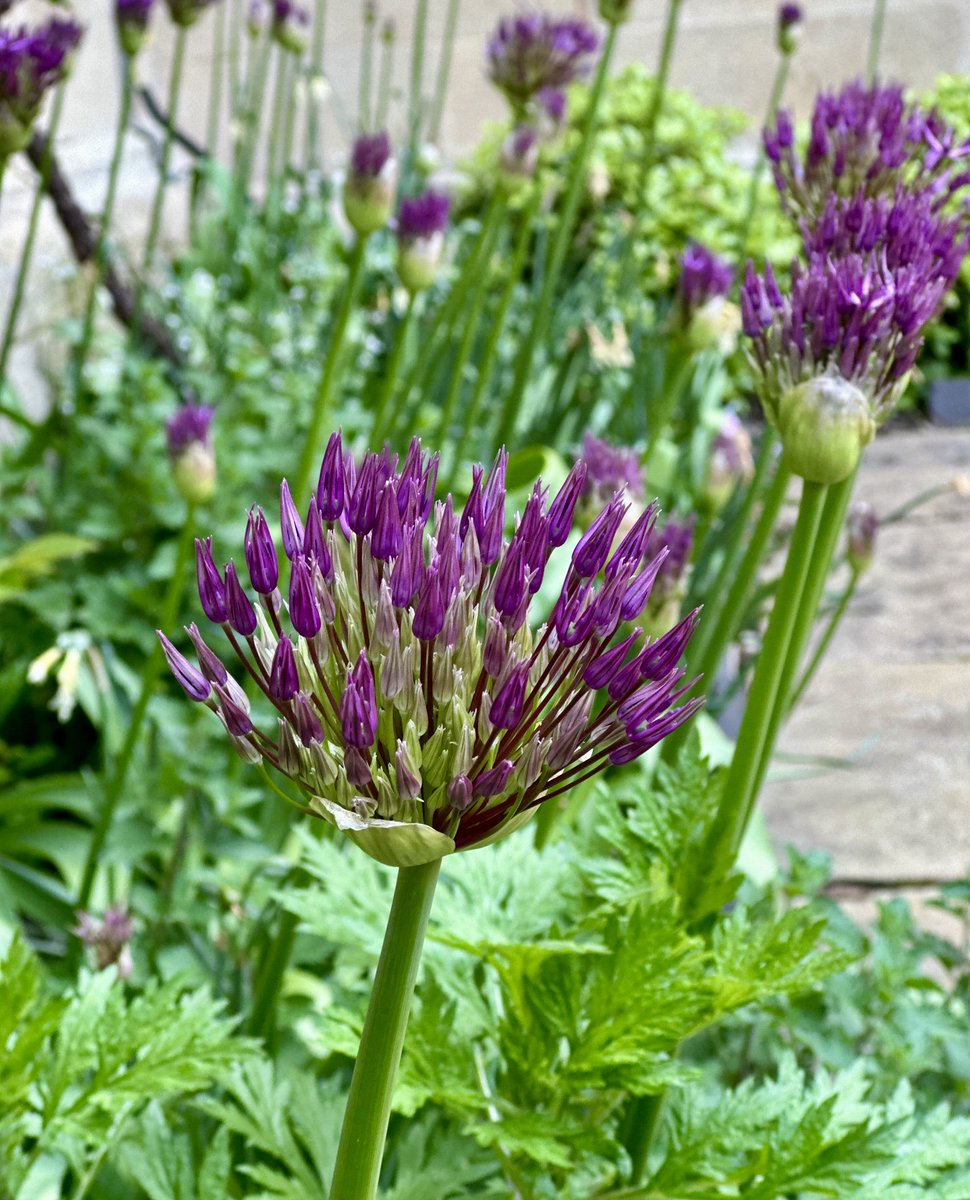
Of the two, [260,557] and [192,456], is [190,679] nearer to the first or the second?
[260,557]

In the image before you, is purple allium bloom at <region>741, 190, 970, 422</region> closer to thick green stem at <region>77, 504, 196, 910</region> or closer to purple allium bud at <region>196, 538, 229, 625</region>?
purple allium bud at <region>196, 538, 229, 625</region>

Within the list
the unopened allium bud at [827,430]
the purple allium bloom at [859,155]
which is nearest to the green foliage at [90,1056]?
the unopened allium bud at [827,430]

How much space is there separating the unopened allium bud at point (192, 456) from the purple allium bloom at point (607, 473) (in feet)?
1.25

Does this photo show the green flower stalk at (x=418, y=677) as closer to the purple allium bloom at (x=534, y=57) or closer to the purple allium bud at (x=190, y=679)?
the purple allium bud at (x=190, y=679)

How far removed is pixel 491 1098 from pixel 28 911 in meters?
0.95

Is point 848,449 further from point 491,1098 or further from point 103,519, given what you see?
point 103,519

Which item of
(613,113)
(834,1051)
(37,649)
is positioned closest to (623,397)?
(37,649)

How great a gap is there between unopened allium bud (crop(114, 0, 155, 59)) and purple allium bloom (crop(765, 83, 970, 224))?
45.8 inches

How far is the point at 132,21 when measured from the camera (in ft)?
5.87

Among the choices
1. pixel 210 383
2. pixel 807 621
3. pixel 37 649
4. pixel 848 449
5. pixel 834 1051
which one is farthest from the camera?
pixel 210 383

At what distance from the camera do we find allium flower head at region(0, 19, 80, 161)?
125 centimetres

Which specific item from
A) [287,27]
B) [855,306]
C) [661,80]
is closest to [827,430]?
[855,306]

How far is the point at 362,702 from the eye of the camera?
1.43 feet

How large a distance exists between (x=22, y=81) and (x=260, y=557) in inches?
39.4
